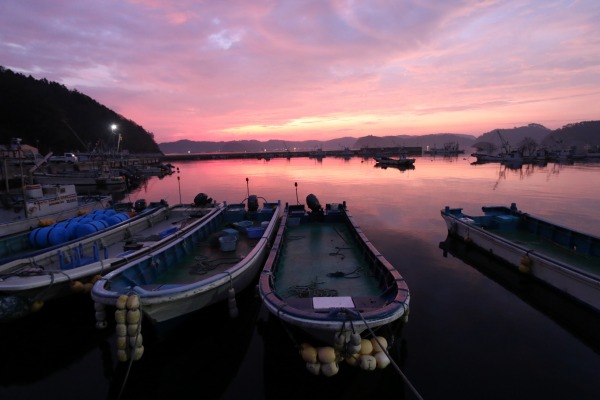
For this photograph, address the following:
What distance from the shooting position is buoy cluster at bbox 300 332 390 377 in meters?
6.74

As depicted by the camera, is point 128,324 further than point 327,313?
Yes

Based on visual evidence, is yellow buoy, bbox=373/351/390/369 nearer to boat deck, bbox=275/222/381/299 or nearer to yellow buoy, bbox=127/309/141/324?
boat deck, bbox=275/222/381/299

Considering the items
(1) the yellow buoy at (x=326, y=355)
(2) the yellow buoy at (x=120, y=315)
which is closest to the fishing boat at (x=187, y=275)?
(2) the yellow buoy at (x=120, y=315)

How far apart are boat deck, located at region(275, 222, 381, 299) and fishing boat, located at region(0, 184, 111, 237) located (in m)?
16.3

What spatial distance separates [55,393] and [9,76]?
143 meters

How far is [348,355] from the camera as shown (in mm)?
6953

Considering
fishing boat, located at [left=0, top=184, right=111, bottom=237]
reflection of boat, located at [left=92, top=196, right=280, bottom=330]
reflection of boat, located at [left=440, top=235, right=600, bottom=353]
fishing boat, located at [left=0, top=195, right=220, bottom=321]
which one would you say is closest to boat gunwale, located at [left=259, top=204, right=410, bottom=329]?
reflection of boat, located at [left=92, top=196, right=280, bottom=330]

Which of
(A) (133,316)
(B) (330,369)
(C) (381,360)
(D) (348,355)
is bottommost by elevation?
(B) (330,369)

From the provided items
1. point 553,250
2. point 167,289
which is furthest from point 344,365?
point 553,250

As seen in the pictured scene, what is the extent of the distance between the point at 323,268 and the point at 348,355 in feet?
16.6

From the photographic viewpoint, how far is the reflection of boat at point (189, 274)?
28.2ft

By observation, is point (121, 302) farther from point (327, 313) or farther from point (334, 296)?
point (334, 296)

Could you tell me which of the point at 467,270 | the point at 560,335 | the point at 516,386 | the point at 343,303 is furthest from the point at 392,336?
the point at 467,270

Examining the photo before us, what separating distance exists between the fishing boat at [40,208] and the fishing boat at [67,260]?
401cm
